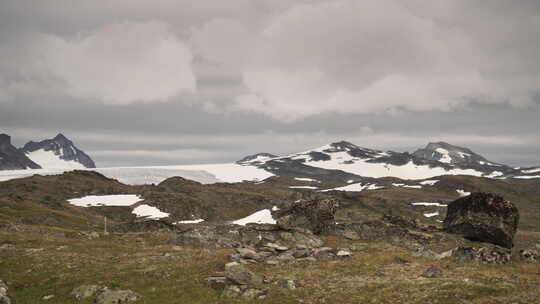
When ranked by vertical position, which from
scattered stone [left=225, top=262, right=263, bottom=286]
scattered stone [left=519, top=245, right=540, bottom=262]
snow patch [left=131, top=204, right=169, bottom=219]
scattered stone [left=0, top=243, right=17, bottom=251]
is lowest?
snow patch [left=131, top=204, right=169, bottom=219]

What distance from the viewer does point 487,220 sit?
69.9 m

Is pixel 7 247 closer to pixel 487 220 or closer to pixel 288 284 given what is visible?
pixel 288 284

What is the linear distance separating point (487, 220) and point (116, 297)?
203 ft

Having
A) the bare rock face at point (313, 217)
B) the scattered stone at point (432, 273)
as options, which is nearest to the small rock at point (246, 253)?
the scattered stone at point (432, 273)

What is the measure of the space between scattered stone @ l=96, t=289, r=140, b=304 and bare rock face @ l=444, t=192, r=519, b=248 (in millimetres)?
60439

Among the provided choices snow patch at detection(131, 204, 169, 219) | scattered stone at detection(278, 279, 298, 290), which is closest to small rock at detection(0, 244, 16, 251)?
scattered stone at detection(278, 279, 298, 290)

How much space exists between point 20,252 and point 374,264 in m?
37.5

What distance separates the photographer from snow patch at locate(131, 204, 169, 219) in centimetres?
18525

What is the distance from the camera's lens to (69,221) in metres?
124

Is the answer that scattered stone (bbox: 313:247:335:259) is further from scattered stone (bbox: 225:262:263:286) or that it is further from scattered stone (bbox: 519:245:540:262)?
scattered stone (bbox: 519:245:540:262)

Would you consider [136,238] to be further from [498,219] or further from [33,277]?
[498,219]

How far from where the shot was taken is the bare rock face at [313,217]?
226 ft

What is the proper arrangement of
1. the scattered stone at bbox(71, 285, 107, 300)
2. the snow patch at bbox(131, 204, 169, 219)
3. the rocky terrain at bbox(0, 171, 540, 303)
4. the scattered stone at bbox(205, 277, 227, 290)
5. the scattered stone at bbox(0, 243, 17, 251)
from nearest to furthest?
the rocky terrain at bbox(0, 171, 540, 303), the scattered stone at bbox(71, 285, 107, 300), the scattered stone at bbox(205, 277, 227, 290), the scattered stone at bbox(0, 243, 17, 251), the snow patch at bbox(131, 204, 169, 219)

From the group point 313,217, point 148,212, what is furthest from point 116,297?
point 148,212
